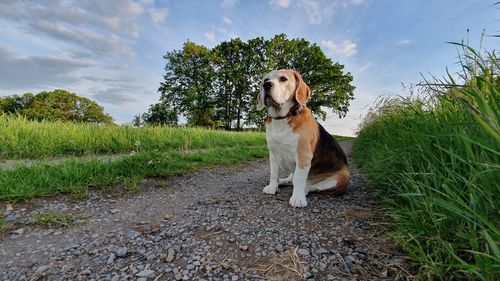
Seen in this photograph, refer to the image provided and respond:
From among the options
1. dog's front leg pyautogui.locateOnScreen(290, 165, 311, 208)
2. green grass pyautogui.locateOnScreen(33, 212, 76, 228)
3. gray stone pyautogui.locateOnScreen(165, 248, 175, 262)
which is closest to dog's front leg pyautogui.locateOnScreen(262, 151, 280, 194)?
dog's front leg pyautogui.locateOnScreen(290, 165, 311, 208)

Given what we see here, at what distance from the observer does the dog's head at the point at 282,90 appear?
128 inches

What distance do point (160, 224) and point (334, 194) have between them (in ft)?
7.15

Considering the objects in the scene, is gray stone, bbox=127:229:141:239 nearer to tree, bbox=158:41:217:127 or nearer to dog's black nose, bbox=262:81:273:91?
dog's black nose, bbox=262:81:273:91

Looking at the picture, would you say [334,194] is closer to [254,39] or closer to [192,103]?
[192,103]

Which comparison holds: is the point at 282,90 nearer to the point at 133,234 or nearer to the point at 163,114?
the point at 133,234

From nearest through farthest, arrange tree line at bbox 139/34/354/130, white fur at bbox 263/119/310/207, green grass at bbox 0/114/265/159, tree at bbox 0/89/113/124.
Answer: white fur at bbox 263/119/310/207 < green grass at bbox 0/114/265/159 < tree line at bbox 139/34/354/130 < tree at bbox 0/89/113/124

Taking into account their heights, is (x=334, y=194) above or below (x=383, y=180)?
below

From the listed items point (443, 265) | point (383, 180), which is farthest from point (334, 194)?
point (443, 265)

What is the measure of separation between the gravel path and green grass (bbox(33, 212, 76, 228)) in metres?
0.06

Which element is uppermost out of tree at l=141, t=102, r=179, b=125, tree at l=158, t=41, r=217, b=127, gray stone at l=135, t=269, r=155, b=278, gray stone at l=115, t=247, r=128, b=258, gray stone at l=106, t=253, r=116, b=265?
tree at l=158, t=41, r=217, b=127

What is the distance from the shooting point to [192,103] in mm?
33656

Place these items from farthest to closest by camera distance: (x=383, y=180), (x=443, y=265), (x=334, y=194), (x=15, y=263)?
(x=334, y=194), (x=383, y=180), (x=15, y=263), (x=443, y=265)

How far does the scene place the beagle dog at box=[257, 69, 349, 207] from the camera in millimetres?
3197

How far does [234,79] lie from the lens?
35.5m
